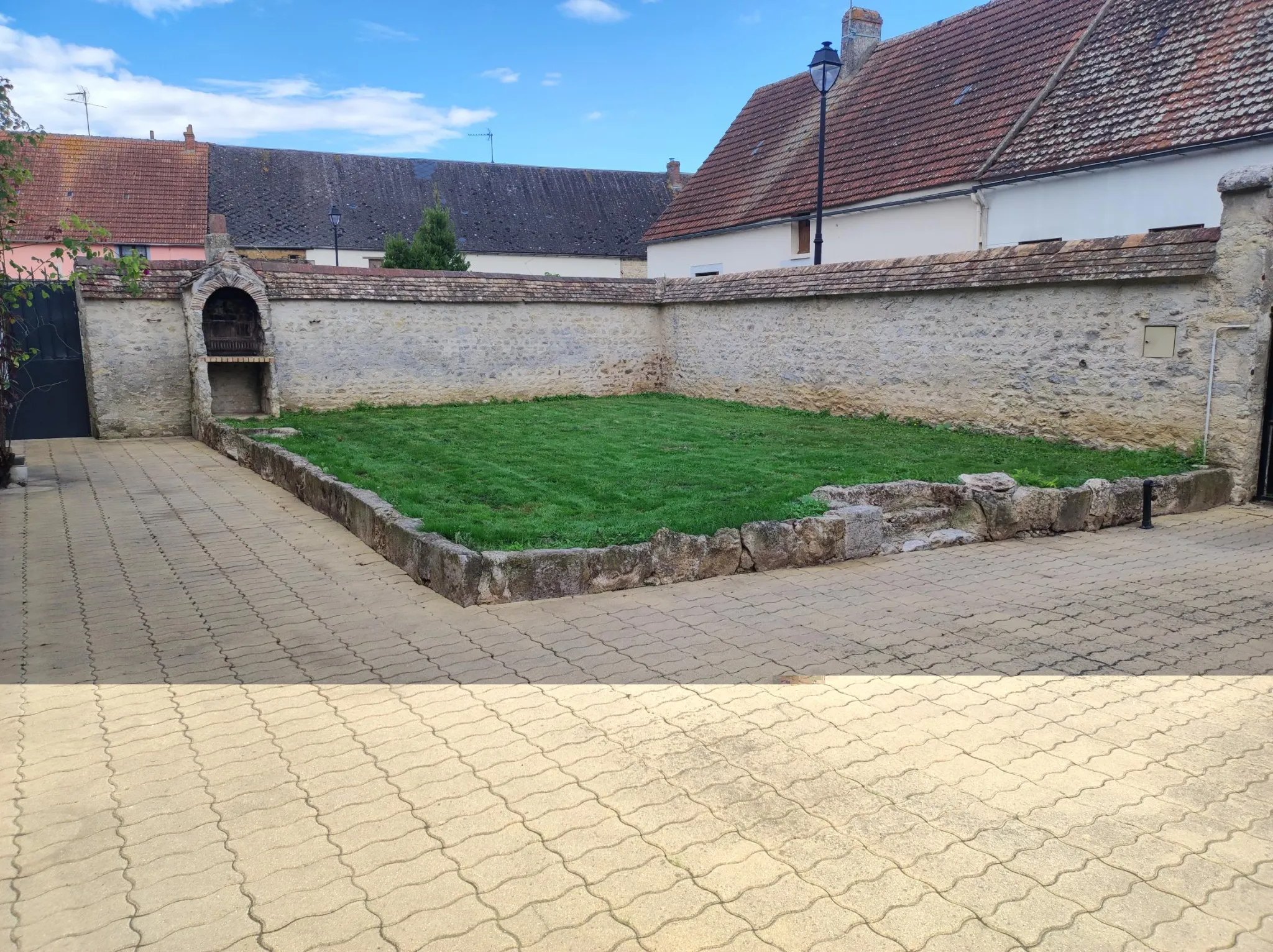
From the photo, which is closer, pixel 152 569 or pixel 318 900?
pixel 318 900

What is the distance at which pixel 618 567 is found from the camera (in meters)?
6.48

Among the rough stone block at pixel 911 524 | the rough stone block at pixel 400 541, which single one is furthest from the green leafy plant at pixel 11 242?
the rough stone block at pixel 911 524

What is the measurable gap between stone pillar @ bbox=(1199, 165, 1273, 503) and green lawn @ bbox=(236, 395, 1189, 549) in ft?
2.22

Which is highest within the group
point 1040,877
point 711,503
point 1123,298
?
point 1123,298

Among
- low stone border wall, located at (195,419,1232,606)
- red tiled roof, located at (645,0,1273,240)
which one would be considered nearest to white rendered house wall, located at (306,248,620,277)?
red tiled roof, located at (645,0,1273,240)

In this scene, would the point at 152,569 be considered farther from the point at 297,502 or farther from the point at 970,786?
the point at 970,786

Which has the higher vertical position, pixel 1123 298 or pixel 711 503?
pixel 1123 298

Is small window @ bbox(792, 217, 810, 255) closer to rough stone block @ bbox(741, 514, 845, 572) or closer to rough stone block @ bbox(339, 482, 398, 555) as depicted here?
rough stone block @ bbox(741, 514, 845, 572)

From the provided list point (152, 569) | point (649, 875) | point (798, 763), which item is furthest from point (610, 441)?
point (649, 875)

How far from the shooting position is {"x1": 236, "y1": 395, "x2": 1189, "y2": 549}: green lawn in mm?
7332

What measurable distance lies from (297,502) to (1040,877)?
8541mm

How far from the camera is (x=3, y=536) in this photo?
836 centimetres

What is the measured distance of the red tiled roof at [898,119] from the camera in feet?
58.6

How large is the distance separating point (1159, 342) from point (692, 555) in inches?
278
